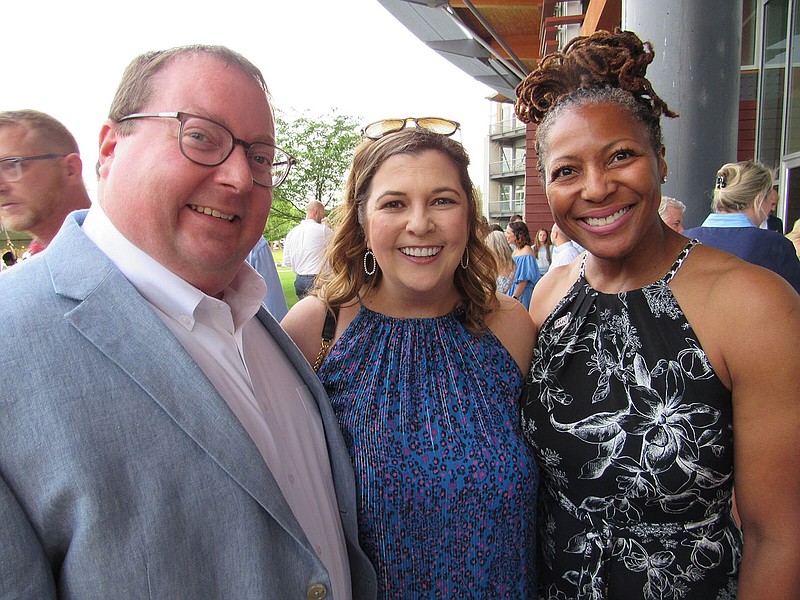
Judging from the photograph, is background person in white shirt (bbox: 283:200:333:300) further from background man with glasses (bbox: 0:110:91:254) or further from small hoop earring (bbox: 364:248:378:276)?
small hoop earring (bbox: 364:248:378:276)

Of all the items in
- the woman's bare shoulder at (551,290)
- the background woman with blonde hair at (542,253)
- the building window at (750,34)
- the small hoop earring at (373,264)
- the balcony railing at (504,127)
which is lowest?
the background woman with blonde hair at (542,253)

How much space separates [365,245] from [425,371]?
0.63m

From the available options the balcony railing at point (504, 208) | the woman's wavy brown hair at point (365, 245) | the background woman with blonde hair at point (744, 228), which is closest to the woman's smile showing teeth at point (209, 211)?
the woman's wavy brown hair at point (365, 245)

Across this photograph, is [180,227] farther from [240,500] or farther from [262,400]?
[240,500]

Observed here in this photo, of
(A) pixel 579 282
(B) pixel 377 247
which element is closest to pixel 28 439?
(B) pixel 377 247

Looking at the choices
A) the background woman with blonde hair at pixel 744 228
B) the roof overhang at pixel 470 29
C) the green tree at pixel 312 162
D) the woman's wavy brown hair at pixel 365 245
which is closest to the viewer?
the woman's wavy brown hair at pixel 365 245

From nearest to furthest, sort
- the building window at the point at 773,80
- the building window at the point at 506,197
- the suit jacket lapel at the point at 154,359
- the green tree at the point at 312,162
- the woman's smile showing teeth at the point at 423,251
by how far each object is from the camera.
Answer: the suit jacket lapel at the point at 154,359, the woman's smile showing teeth at the point at 423,251, the building window at the point at 773,80, the green tree at the point at 312,162, the building window at the point at 506,197

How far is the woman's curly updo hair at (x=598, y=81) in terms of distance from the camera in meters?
1.75

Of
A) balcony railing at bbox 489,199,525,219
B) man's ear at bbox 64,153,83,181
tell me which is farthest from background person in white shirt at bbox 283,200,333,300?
balcony railing at bbox 489,199,525,219

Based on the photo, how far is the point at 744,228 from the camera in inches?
149

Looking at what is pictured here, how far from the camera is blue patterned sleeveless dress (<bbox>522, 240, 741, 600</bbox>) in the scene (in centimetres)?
159

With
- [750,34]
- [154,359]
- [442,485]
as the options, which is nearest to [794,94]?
[750,34]

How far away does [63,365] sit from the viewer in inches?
39.4

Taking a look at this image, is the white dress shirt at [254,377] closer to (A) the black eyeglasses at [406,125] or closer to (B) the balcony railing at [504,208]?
(A) the black eyeglasses at [406,125]
